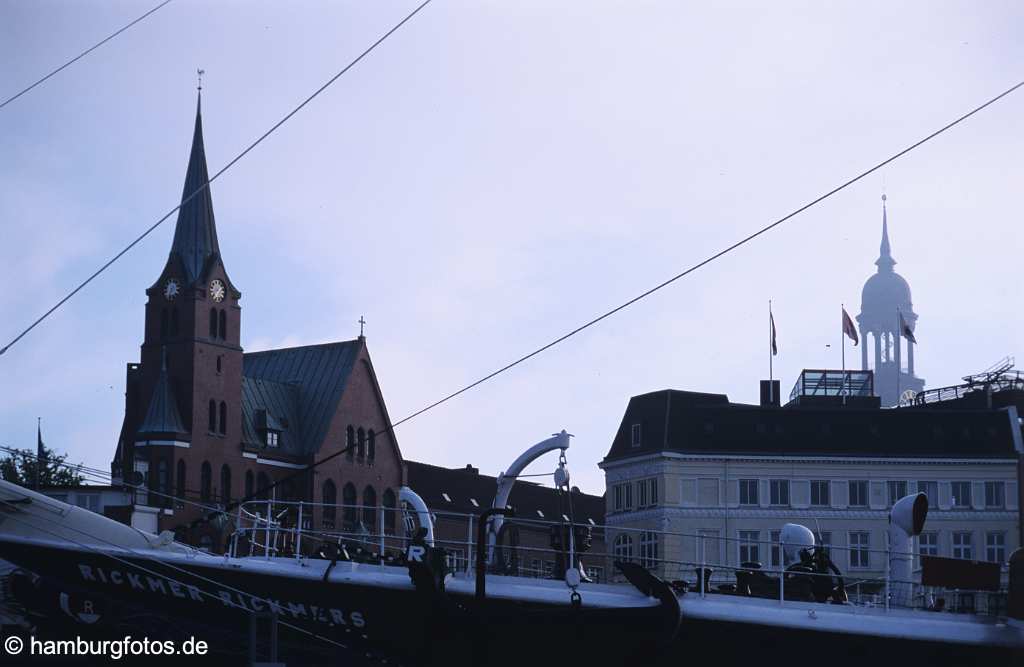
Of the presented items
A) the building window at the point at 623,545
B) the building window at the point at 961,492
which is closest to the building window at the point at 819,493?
the building window at the point at 961,492

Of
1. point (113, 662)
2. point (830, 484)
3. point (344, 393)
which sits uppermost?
point (344, 393)

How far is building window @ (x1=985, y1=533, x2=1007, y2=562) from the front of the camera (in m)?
84.0

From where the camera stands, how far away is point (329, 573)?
29547mm

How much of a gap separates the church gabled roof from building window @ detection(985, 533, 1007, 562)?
5561cm

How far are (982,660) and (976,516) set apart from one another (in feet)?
192

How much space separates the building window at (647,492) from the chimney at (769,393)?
35.2 feet

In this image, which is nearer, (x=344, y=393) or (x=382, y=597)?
(x=382, y=597)

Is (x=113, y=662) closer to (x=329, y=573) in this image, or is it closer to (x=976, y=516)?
(x=329, y=573)

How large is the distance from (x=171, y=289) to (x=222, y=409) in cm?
1020

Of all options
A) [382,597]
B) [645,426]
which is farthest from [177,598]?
[645,426]

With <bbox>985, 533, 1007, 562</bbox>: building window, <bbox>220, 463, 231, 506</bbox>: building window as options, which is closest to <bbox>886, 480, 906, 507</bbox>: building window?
<bbox>985, 533, 1007, 562</bbox>: building window

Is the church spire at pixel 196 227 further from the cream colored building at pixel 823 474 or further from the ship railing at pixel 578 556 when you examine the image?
the ship railing at pixel 578 556

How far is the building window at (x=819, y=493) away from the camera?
84.2 metres

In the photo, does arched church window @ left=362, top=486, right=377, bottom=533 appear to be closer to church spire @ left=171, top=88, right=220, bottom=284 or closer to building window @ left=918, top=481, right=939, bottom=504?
church spire @ left=171, top=88, right=220, bottom=284
